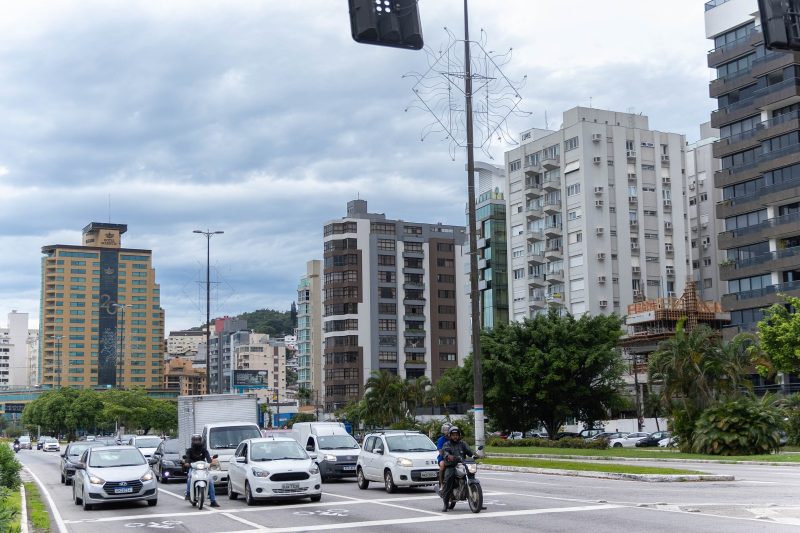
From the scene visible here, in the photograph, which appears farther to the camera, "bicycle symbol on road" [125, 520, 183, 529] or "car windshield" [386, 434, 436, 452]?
"car windshield" [386, 434, 436, 452]

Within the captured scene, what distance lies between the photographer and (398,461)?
23.5 m

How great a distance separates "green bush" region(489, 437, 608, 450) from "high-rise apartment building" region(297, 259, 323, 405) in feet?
326

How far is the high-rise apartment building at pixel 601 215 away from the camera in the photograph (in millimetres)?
98938

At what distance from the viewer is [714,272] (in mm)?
103938

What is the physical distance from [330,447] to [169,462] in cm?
624

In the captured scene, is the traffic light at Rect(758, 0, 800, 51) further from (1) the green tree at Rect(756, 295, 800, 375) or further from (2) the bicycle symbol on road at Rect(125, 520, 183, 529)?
(1) the green tree at Rect(756, 295, 800, 375)

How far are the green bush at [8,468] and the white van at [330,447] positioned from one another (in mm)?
8410

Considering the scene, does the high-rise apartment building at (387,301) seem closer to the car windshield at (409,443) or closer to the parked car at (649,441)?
the parked car at (649,441)

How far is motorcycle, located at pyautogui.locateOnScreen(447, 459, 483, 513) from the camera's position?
1784 cm

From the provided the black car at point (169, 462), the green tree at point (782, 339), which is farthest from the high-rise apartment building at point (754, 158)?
the black car at point (169, 462)

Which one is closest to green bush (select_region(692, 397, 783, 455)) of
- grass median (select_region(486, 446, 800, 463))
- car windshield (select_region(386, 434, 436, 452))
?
grass median (select_region(486, 446, 800, 463))

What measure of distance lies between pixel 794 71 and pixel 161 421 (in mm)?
93750

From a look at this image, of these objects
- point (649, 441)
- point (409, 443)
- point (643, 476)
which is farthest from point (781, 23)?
point (649, 441)

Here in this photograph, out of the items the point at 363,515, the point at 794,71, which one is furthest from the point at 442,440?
the point at 794,71
